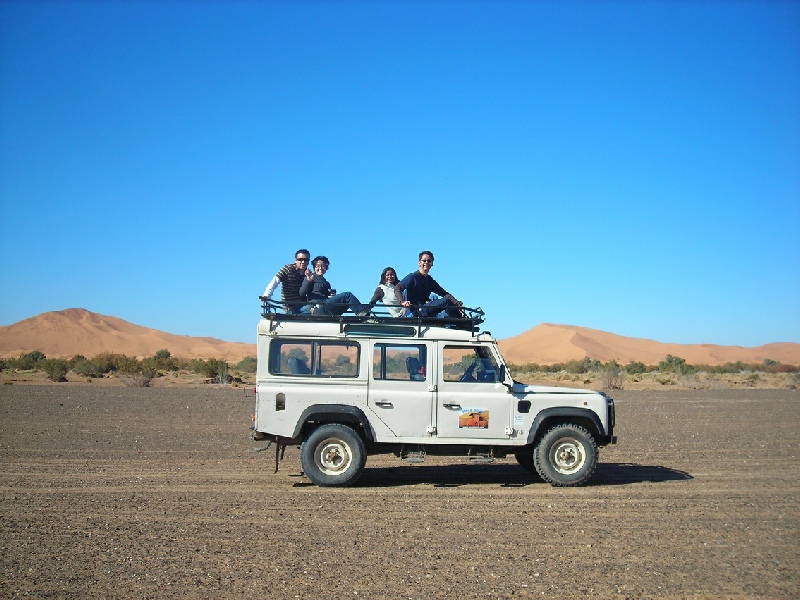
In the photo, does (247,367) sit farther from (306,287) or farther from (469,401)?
(469,401)

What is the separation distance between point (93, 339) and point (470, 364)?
116633mm

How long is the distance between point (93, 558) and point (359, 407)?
14.9 ft

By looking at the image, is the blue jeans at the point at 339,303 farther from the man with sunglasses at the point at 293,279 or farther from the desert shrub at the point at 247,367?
the desert shrub at the point at 247,367

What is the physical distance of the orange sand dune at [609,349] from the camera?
108438mm

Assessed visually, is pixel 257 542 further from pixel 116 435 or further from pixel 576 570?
pixel 116 435

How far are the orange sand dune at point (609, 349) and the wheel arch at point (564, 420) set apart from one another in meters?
90.1

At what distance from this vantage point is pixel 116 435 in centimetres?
1703

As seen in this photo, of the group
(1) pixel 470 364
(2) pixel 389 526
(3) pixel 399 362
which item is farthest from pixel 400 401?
(2) pixel 389 526

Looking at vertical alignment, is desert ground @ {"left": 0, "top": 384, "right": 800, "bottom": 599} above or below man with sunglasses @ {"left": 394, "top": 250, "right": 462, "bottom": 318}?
below

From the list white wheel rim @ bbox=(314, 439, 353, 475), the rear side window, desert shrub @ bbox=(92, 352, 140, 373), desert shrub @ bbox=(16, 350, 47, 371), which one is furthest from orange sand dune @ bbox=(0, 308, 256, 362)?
white wheel rim @ bbox=(314, 439, 353, 475)

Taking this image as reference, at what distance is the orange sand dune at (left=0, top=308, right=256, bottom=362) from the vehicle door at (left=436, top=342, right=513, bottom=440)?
308ft

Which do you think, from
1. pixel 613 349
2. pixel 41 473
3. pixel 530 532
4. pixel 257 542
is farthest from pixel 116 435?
pixel 613 349

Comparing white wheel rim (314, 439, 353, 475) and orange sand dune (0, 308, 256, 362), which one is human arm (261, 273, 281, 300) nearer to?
white wheel rim (314, 439, 353, 475)

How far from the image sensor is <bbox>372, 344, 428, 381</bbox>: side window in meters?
10.9
